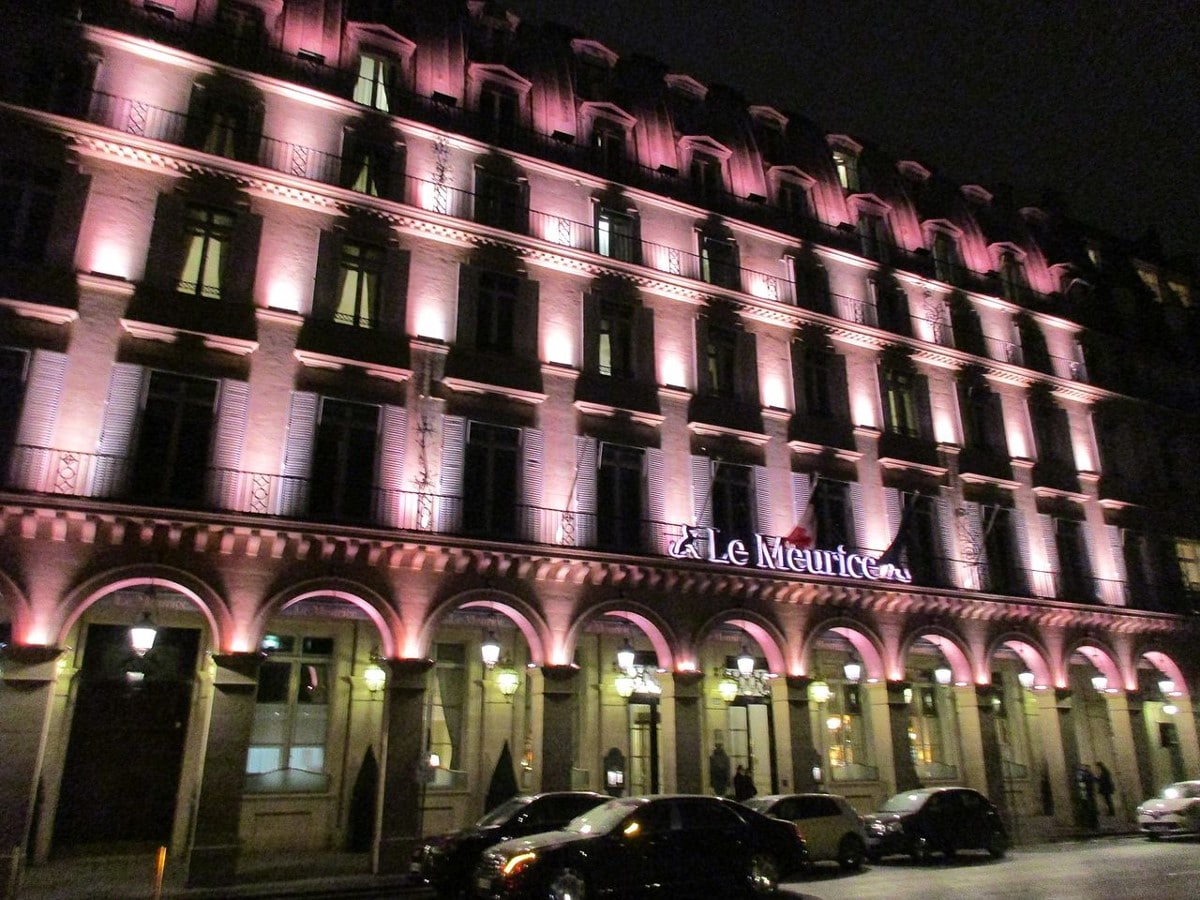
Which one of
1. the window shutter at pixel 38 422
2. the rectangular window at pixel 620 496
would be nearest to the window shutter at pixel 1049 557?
the rectangular window at pixel 620 496

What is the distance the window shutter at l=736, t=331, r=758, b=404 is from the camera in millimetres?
24500

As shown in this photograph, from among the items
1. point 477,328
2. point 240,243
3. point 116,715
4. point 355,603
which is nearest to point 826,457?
point 477,328

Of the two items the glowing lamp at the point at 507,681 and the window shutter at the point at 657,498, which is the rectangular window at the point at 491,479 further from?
the glowing lamp at the point at 507,681

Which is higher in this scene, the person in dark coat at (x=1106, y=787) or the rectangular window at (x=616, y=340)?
the rectangular window at (x=616, y=340)

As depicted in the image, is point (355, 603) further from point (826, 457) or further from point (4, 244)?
point (826, 457)

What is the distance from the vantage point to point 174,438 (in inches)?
690

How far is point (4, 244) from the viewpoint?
56.6ft

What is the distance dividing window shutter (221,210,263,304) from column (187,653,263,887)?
777 centimetres

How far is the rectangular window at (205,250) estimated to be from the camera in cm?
1872

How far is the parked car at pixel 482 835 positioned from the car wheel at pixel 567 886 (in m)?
3.04

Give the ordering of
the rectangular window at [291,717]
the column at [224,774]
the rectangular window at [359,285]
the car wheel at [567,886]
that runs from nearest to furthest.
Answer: the car wheel at [567,886]
the column at [224,774]
the rectangular window at [291,717]
the rectangular window at [359,285]

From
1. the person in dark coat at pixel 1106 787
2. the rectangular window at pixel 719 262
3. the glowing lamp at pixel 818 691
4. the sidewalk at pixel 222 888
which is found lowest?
the sidewalk at pixel 222 888

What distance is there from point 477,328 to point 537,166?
5357mm

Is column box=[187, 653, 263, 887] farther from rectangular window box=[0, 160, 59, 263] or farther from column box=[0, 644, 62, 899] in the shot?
rectangular window box=[0, 160, 59, 263]
